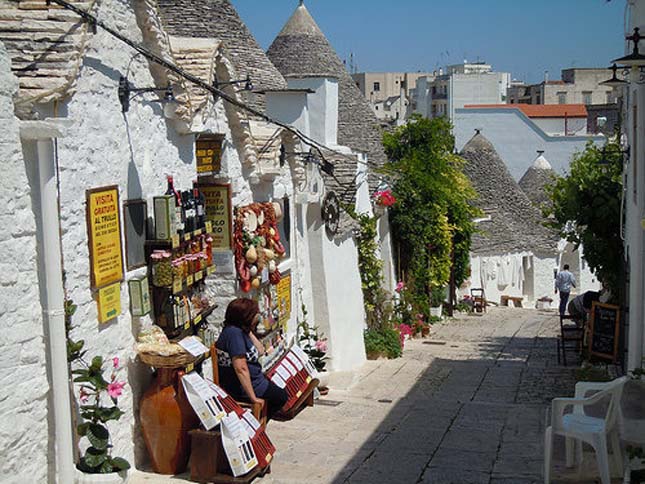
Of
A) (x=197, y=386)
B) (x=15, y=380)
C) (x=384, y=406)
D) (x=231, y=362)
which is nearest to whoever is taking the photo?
(x=15, y=380)

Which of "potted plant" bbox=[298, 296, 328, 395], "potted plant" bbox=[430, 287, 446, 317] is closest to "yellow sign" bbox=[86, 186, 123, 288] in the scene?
"potted plant" bbox=[298, 296, 328, 395]

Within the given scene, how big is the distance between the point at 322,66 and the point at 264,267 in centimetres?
981

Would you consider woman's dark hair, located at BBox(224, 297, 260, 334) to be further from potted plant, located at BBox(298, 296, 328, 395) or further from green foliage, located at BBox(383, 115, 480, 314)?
green foliage, located at BBox(383, 115, 480, 314)

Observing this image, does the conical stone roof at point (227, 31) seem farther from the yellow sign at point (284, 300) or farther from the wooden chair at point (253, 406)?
the wooden chair at point (253, 406)

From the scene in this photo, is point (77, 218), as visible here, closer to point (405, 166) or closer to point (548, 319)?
point (405, 166)

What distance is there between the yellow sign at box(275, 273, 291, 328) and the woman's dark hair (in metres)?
2.96

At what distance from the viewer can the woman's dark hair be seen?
7988mm

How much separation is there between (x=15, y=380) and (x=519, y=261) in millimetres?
28704

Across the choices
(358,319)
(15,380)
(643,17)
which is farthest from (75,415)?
(358,319)

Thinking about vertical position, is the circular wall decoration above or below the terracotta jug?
above

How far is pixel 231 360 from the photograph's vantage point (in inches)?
313

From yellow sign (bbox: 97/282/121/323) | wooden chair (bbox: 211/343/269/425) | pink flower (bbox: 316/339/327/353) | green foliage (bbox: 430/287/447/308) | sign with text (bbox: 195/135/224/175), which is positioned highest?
sign with text (bbox: 195/135/224/175)

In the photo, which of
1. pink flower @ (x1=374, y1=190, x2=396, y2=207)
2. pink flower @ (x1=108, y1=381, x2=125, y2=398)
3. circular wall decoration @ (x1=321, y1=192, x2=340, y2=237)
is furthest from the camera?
pink flower @ (x1=374, y1=190, x2=396, y2=207)

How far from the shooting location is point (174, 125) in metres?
8.25
